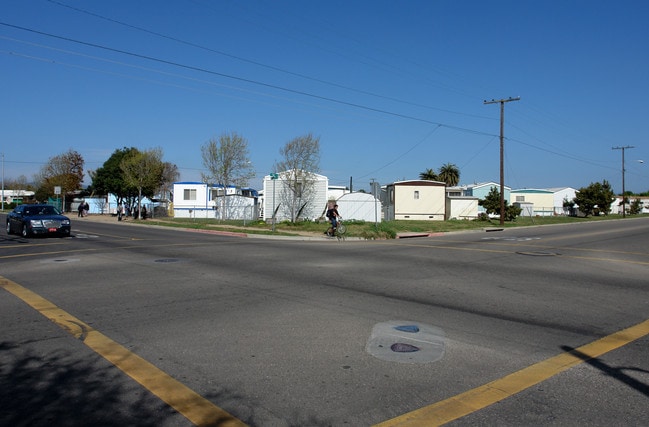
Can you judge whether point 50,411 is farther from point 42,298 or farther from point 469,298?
point 469,298

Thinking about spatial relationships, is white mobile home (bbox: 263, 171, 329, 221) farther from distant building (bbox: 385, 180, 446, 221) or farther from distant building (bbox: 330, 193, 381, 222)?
distant building (bbox: 385, 180, 446, 221)

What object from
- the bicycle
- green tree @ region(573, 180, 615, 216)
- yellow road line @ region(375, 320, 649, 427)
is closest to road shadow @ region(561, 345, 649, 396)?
yellow road line @ region(375, 320, 649, 427)

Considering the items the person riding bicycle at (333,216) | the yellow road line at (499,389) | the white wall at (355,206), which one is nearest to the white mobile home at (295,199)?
the white wall at (355,206)

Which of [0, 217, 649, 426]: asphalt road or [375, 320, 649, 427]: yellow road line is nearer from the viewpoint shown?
[375, 320, 649, 427]: yellow road line

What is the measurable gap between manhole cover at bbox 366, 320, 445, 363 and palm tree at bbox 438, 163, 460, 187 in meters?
78.6

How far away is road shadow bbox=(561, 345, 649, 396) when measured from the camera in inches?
187

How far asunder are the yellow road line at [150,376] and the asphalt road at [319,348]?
0.07ft

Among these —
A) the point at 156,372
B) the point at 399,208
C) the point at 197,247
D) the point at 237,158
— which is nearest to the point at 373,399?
the point at 156,372

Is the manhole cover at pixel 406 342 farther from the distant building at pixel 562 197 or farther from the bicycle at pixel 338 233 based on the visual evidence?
the distant building at pixel 562 197

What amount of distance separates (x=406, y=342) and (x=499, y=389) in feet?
5.13

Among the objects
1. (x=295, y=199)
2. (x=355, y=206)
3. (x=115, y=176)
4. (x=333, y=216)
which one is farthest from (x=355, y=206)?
(x=115, y=176)

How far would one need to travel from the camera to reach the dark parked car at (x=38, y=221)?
20.6 metres

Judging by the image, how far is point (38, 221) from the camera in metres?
20.6

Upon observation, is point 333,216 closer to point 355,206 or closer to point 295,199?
point 295,199
